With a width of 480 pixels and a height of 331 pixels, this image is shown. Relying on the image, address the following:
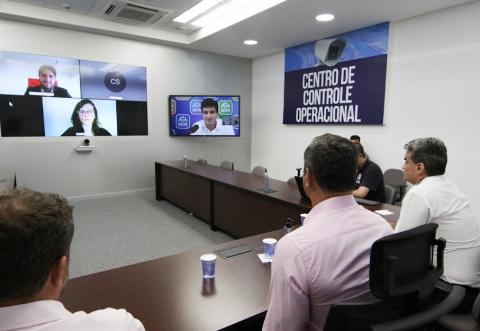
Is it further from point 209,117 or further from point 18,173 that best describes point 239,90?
point 18,173

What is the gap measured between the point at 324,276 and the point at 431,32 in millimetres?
4342

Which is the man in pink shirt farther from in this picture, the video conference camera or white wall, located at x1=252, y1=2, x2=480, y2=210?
the video conference camera

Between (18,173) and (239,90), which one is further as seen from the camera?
(239,90)

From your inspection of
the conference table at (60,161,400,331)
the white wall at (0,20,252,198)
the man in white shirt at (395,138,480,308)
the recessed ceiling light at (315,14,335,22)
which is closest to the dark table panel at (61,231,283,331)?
the conference table at (60,161,400,331)

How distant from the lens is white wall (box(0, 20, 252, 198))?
478 centimetres

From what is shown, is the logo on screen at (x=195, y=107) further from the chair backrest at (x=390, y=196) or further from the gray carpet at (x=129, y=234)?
the chair backrest at (x=390, y=196)

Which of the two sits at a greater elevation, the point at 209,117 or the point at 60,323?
the point at 209,117

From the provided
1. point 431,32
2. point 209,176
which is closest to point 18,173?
point 209,176

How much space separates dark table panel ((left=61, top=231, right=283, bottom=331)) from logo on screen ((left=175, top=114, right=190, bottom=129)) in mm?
4616

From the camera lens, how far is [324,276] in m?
0.88

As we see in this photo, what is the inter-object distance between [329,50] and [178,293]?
16.3 ft

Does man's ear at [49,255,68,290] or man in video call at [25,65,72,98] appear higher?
man in video call at [25,65,72,98]

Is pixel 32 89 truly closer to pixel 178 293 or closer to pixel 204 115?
pixel 204 115

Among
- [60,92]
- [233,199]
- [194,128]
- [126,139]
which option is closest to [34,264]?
[233,199]
